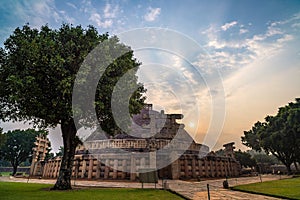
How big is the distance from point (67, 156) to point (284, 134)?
36.3 meters

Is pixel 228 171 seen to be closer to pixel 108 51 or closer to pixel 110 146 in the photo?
pixel 110 146

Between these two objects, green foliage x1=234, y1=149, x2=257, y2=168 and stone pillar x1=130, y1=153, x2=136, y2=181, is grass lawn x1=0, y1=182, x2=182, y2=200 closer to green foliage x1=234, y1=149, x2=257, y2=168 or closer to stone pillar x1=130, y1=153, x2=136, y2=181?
stone pillar x1=130, y1=153, x2=136, y2=181

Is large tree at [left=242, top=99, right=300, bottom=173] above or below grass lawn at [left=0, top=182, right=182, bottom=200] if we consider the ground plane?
above

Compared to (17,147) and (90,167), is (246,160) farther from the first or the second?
(17,147)

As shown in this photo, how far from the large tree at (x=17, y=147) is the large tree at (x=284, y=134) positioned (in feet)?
200

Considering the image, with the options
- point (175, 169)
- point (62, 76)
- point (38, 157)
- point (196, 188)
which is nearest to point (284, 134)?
point (175, 169)

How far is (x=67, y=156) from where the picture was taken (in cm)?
1800

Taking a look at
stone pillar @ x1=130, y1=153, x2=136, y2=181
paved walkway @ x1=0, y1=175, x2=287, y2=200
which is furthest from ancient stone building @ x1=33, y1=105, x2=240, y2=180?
paved walkway @ x1=0, y1=175, x2=287, y2=200

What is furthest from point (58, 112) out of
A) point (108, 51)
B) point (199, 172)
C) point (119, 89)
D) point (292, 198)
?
point (199, 172)

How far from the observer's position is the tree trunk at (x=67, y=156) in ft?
54.4

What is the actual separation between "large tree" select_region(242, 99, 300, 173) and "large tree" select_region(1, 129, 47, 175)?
200 ft

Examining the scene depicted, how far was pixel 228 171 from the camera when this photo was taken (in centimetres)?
3203

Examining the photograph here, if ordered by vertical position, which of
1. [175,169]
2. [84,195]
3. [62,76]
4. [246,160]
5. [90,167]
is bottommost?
[84,195]

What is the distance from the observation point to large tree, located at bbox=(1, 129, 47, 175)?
60.8 meters
